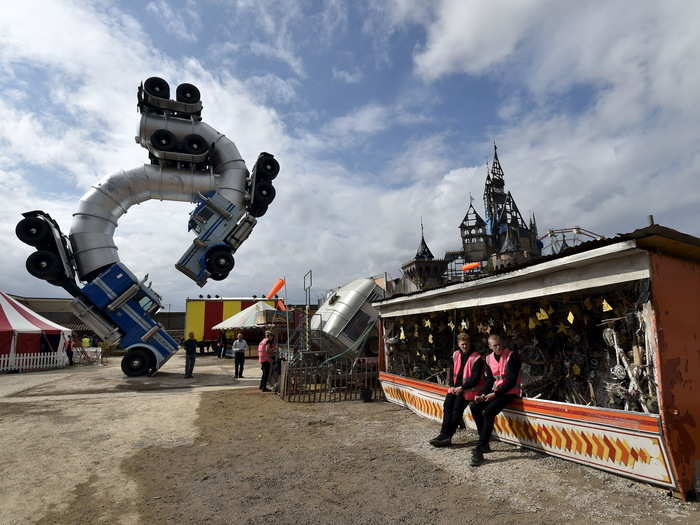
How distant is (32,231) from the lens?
47.7ft

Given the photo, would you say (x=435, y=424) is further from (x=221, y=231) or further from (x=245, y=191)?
(x=245, y=191)

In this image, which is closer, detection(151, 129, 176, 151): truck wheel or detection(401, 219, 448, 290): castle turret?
detection(151, 129, 176, 151): truck wheel

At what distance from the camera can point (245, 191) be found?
57.5ft

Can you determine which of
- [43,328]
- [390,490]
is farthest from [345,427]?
[43,328]

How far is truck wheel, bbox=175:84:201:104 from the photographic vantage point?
17.0 m

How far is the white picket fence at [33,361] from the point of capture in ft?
61.5

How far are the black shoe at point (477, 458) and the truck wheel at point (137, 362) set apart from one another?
14499 millimetres

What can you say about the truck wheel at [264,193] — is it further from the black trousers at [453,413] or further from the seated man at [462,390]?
the black trousers at [453,413]

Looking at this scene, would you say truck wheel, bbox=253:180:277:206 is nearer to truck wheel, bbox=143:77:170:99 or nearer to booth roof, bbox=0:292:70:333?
truck wheel, bbox=143:77:170:99

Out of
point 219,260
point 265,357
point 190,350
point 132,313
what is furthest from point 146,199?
point 265,357

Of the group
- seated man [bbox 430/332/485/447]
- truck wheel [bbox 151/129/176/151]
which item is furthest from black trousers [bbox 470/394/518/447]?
truck wheel [bbox 151/129/176/151]

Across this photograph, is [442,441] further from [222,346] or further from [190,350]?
[222,346]

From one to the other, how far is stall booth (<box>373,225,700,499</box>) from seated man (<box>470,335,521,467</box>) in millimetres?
341

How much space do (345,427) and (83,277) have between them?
13096mm
